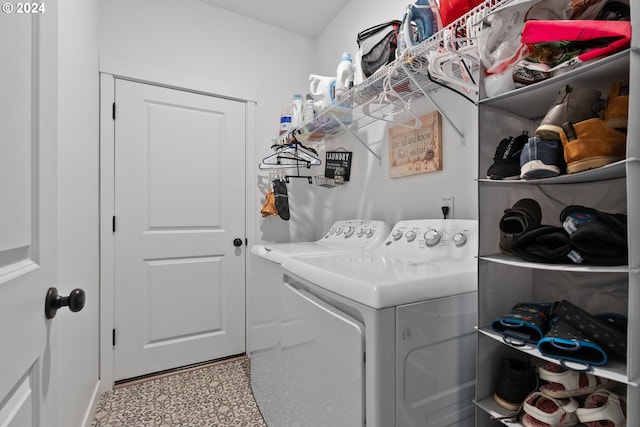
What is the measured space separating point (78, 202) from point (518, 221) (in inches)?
73.6

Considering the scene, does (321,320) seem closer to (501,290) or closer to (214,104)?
(501,290)

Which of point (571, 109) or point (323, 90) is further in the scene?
point (323, 90)

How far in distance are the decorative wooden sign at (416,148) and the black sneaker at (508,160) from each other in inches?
26.2

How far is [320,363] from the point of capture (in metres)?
1.07

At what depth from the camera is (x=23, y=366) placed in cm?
53

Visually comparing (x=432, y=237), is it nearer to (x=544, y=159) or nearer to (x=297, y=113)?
(x=544, y=159)

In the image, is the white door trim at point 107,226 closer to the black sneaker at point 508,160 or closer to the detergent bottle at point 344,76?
the detergent bottle at point 344,76

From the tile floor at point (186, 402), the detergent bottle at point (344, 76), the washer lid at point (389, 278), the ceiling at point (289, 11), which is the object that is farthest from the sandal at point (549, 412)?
the ceiling at point (289, 11)

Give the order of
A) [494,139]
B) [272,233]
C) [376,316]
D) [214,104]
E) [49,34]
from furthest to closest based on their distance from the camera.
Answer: [272,233] → [214,104] → [494,139] → [376,316] → [49,34]

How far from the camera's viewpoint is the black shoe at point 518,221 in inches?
35.3

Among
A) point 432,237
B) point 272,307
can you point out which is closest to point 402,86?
point 432,237

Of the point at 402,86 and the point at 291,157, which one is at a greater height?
the point at 402,86

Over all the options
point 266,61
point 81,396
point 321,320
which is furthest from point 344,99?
point 81,396

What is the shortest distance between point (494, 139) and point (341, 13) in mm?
2005
